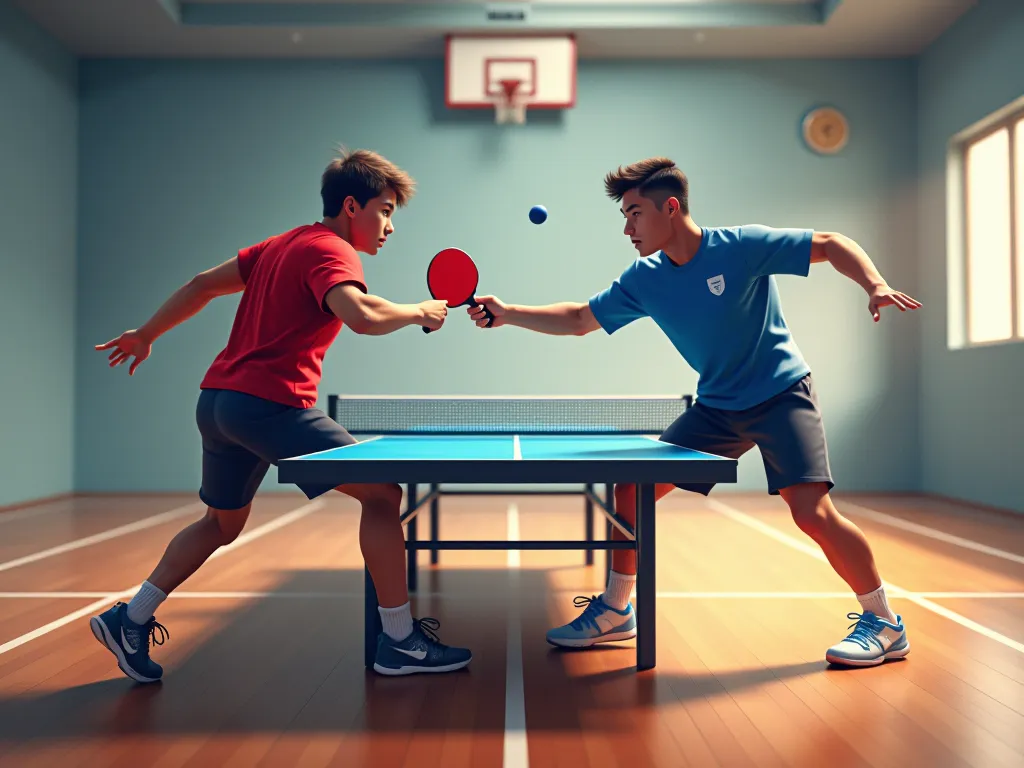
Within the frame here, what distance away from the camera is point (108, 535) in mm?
5527

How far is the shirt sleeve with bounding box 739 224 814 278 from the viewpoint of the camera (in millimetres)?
2844

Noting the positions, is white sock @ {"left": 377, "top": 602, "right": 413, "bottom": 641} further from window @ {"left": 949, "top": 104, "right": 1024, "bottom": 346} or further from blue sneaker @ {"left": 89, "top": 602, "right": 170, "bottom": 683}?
window @ {"left": 949, "top": 104, "right": 1024, "bottom": 346}

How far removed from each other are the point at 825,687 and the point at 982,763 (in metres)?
0.58

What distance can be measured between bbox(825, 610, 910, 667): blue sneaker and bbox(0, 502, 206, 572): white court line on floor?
3.97 metres

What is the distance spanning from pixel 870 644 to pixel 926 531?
333cm

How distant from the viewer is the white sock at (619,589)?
10.0 feet

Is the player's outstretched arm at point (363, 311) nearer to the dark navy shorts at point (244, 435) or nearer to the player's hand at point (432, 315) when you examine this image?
the player's hand at point (432, 315)

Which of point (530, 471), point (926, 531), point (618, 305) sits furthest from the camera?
point (926, 531)

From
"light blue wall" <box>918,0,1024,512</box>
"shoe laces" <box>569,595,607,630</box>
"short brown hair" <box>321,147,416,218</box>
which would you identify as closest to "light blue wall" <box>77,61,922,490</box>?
"light blue wall" <box>918,0,1024,512</box>

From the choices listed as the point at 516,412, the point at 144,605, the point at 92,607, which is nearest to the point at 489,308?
the point at 144,605

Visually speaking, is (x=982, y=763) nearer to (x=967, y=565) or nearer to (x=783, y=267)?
(x=783, y=267)

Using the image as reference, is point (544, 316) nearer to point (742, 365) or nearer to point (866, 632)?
point (742, 365)

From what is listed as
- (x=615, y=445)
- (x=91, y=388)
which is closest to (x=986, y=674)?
(x=615, y=445)

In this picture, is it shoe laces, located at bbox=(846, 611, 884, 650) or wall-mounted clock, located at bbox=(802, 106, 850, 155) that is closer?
shoe laces, located at bbox=(846, 611, 884, 650)
